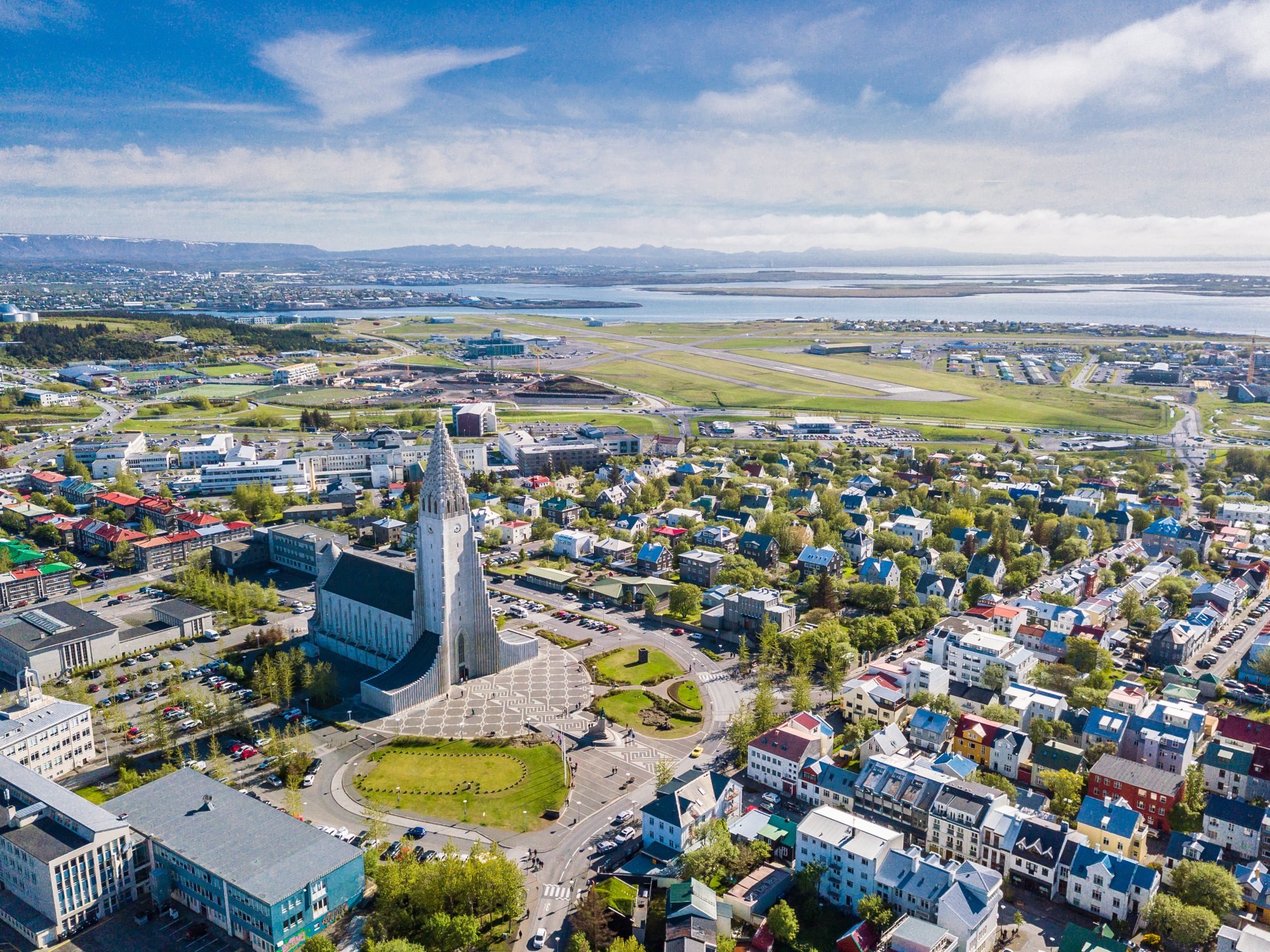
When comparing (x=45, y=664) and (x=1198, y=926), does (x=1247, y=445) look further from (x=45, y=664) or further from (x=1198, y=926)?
(x=45, y=664)

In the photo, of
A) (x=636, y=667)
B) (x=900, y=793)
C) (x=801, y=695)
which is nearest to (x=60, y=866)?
(x=636, y=667)

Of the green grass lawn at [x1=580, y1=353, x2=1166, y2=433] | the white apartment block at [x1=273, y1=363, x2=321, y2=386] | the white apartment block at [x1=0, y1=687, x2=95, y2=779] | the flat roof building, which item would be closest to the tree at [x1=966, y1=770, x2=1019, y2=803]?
the flat roof building

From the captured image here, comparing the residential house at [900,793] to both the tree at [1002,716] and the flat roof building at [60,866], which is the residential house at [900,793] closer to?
the tree at [1002,716]

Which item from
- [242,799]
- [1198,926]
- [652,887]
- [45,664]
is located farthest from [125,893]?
[1198,926]

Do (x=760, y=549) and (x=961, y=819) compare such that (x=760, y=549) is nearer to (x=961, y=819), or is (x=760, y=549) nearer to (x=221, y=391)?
(x=961, y=819)

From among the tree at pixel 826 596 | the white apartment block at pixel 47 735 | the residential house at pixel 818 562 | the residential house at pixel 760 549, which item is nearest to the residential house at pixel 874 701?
the tree at pixel 826 596

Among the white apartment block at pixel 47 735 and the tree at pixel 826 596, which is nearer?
the white apartment block at pixel 47 735

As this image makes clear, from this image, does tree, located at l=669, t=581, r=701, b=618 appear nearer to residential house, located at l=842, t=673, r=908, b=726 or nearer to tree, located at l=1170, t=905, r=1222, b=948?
residential house, located at l=842, t=673, r=908, b=726
